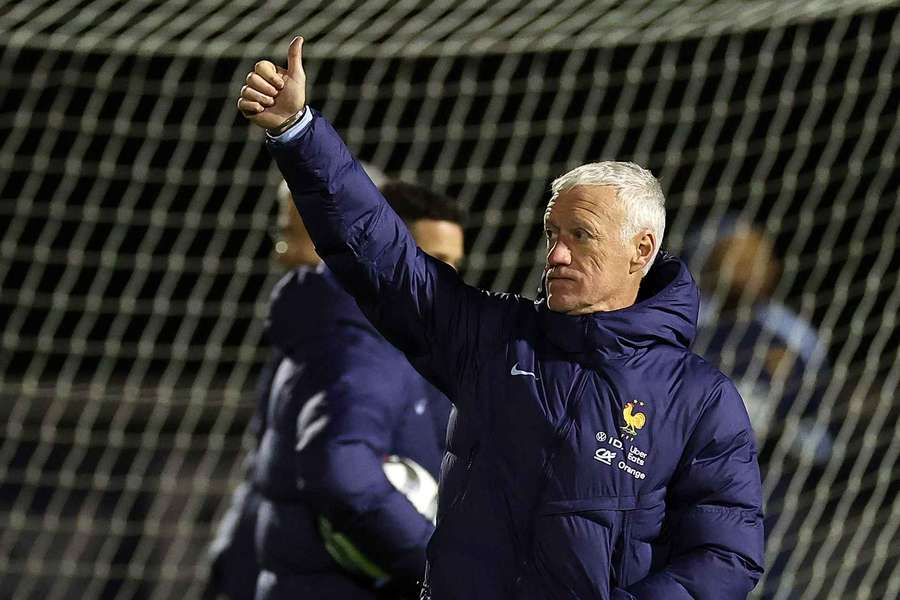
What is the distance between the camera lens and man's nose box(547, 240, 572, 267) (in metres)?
1.55

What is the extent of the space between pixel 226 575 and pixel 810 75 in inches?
137

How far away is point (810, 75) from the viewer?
5211 mm

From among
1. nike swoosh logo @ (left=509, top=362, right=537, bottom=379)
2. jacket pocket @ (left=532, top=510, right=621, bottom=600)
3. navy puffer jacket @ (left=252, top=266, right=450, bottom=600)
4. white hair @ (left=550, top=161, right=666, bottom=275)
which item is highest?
white hair @ (left=550, top=161, right=666, bottom=275)

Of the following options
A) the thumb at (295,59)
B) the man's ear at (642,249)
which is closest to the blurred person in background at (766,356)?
the man's ear at (642,249)

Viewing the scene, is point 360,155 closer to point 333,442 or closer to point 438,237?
point 438,237

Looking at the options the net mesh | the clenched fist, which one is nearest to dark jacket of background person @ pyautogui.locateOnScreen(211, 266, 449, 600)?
the clenched fist

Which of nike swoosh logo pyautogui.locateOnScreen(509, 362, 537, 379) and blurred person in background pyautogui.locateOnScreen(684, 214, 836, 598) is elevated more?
nike swoosh logo pyautogui.locateOnScreen(509, 362, 537, 379)

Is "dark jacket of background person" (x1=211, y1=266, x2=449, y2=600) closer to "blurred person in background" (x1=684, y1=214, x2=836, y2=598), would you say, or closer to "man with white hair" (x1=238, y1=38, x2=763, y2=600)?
"man with white hair" (x1=238, y1=38, x2=763, y2=600)

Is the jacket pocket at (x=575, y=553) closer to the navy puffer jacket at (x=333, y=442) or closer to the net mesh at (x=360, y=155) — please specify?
the navy puffer jacket at (x=333, y=442)

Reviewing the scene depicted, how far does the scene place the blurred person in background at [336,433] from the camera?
7.01ft

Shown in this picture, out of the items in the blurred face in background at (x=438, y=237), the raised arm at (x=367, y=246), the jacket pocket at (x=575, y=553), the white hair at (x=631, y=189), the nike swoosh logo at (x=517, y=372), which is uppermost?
the white hair at (x=631, y=189)

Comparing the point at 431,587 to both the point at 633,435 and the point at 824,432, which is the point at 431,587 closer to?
the point at 633,435

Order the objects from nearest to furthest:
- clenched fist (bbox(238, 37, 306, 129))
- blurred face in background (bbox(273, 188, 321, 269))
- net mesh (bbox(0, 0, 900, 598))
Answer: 1. clenched fist (bbox(238, 37, 306, 129))
2. blurred face in background (bbox(273, 188, 321, 269))
3. net mesh (bbox(0, 0, 900, 598))

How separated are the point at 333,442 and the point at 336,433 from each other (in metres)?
0.02
